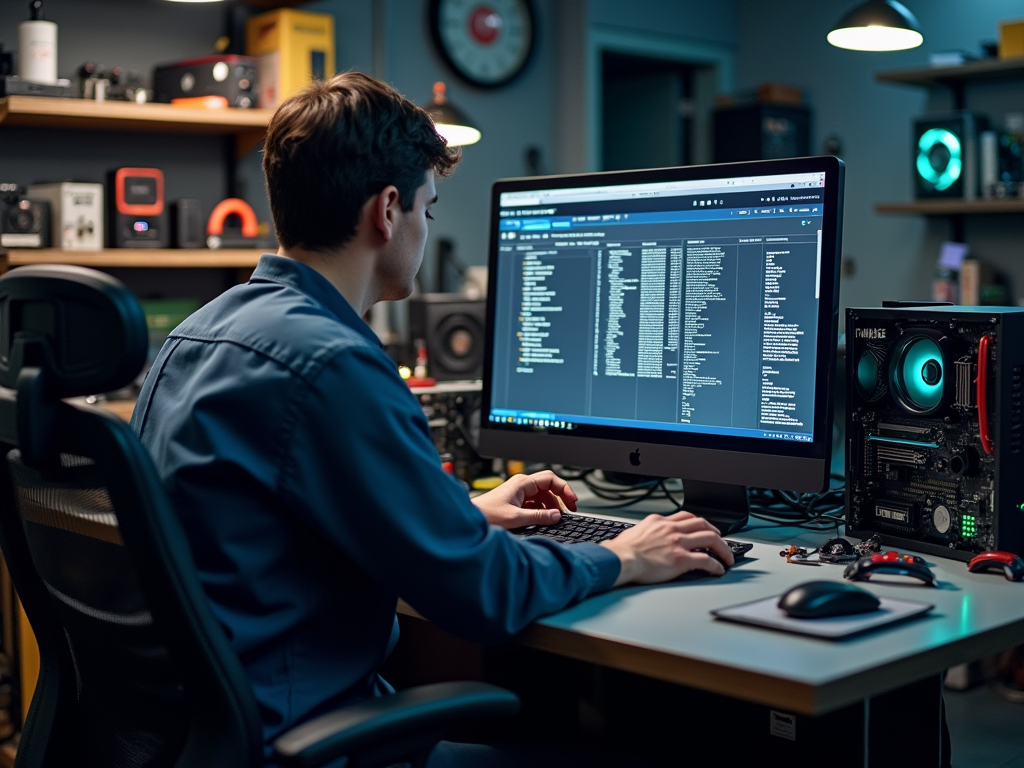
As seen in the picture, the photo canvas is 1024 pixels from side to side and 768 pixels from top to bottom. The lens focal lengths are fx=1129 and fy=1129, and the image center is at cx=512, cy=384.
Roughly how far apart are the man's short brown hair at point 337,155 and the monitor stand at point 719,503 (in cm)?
59

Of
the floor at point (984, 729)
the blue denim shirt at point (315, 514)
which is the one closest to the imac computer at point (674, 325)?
the blue denim shirt at point (315, 514)

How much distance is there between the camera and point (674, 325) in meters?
1.54

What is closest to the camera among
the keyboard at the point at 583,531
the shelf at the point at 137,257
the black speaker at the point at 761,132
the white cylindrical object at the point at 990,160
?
the keyboard at the point at 583,531

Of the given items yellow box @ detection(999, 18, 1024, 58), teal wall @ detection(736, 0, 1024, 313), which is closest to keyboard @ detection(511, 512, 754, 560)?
yellow box @ detection(999, 18, 1024, 58)

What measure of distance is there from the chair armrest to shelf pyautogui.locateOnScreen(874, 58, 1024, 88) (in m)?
3.83

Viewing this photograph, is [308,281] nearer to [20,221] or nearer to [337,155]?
[337,155]

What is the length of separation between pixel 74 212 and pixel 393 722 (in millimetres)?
2646

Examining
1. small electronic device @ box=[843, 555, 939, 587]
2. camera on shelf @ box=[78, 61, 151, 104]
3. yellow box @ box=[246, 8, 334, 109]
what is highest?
yellow box @ box=[246, 8, 334, 109]

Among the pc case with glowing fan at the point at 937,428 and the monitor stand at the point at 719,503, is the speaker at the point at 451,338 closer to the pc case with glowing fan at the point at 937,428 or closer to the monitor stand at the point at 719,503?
the monitor stand at the point at 719,503

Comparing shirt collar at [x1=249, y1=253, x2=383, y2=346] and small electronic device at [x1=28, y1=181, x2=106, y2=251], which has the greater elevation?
small electronic device at [x1=28, y1=181, x2=106, y2=251]

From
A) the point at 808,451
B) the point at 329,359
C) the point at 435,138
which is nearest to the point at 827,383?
the point at 808,451

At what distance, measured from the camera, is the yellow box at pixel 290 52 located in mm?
3611

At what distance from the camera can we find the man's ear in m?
1.24

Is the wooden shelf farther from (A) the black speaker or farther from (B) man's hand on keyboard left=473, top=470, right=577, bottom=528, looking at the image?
(B) man's hand on keyboard left=473, top=470, right=577, bottom=528
